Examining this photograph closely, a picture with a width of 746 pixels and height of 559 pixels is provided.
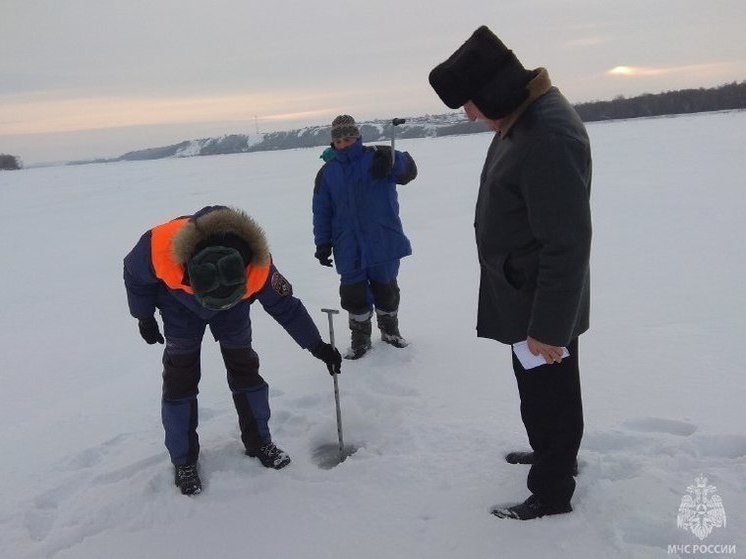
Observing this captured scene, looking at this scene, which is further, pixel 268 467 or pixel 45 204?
pixel 45 204

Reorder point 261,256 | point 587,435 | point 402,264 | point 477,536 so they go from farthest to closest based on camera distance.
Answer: point 402,264, point 587,435, point 261,256, point 477,536

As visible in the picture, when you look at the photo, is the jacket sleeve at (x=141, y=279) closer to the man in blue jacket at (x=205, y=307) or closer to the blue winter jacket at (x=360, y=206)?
the man in blue jacket at (x=205, y=307)

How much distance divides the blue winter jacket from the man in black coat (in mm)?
1807

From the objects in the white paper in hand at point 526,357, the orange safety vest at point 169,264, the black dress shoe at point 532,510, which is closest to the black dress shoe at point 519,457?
the black dress shoe at point 532,510

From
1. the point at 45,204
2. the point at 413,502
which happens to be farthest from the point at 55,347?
the point at 45,204

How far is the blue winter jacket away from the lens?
3.90m

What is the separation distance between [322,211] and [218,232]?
176 centimetres

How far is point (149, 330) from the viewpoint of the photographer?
8.88ft

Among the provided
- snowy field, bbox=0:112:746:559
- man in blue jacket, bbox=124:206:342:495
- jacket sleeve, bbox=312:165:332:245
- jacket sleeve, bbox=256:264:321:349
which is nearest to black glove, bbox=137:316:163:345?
man in blue jacket, bbox=124:206:342:495

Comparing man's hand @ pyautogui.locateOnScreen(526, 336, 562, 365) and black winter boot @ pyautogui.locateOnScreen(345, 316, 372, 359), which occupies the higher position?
man's hand @ pyautogui.locateOnScreen(526, 336, 562, 365)

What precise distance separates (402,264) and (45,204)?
14.9 m

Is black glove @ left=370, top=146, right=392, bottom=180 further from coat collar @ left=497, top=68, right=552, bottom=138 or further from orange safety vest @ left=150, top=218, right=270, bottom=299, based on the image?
coat collar @ left=497, top=68, right=552, bottom=138

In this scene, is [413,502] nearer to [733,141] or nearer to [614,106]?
[733,141]

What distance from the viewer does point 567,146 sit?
1733mm
